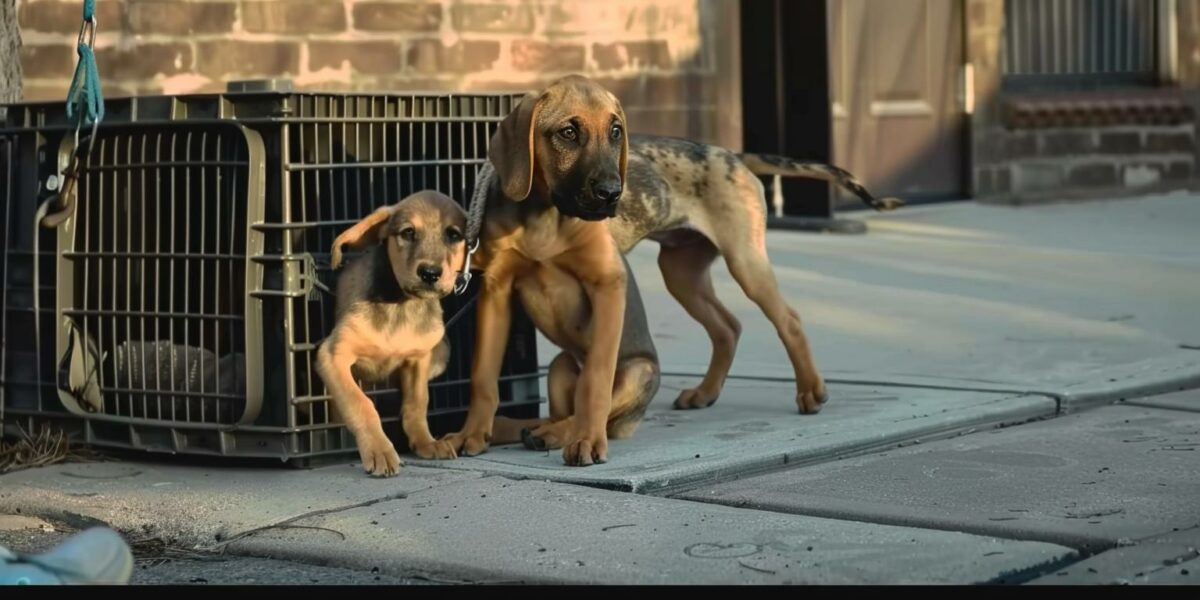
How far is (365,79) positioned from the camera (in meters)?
9.77

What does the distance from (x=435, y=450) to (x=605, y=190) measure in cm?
86

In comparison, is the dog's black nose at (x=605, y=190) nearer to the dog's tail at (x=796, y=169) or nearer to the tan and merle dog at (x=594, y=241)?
the tan and merle dog at (x=594, y=241)

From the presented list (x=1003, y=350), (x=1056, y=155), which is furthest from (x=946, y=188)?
(x=1003, y=350)

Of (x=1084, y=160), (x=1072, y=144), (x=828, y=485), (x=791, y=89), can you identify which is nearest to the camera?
(x=828, y=485)

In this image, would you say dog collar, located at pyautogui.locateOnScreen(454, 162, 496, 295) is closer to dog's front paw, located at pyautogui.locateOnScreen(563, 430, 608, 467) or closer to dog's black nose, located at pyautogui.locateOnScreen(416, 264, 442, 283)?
dog's black nose, located at pyautogui.locateOnScreen(416, 264, 442, 283)

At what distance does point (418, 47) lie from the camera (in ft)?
32.6

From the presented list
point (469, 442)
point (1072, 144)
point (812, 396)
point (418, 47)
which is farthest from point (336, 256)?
point (1072, 144)

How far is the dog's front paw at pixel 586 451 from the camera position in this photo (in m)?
4.96

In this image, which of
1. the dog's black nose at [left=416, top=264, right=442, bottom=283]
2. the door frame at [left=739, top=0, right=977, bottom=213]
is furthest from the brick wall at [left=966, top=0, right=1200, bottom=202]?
the dog's black nose at [left=416, top=264, right=442, bottom=283]

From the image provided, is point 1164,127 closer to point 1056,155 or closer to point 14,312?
point 1056,155

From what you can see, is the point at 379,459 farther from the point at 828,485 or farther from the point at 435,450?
the point at 828,485

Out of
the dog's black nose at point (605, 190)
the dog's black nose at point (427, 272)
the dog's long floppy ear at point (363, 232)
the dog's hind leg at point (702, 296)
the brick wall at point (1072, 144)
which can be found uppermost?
the brick wall at point (1072, 144)

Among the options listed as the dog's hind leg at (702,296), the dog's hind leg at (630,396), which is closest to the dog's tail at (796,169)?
the dog's hind leg at (702,296)

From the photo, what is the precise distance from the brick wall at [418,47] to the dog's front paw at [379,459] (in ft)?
15.1
